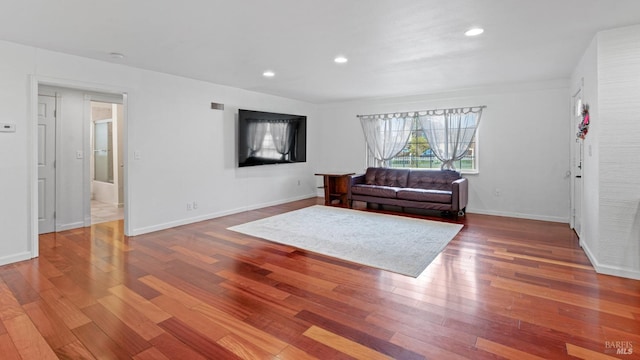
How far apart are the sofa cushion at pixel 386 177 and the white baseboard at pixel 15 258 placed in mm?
5467

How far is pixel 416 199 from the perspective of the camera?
577 centimetres

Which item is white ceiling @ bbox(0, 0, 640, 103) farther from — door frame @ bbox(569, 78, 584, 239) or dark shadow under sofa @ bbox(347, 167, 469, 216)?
dark shadow under sofa @ bbox(347, 167, 469, 216)

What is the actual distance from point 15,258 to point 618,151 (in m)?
6.16

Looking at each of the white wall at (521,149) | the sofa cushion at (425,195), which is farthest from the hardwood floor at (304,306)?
the white wall at (521,149)

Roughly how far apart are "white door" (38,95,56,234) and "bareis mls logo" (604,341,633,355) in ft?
20.9

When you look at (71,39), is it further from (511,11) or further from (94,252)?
(511,11)

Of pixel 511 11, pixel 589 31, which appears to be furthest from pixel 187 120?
pixel 589 31

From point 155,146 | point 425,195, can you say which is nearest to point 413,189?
point 425,195

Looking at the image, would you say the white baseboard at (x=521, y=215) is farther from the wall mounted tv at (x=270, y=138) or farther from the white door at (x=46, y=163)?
the white door at (x=46, y=163)

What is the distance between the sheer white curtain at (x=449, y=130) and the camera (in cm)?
608

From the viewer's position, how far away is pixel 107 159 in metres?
7.30

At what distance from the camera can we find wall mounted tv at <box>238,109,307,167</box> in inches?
237

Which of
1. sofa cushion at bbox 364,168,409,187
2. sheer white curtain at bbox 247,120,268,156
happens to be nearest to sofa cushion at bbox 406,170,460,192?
sofa cushion at bbox 364,168,409,187

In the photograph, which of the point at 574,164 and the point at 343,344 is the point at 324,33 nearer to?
the point at 343,344
